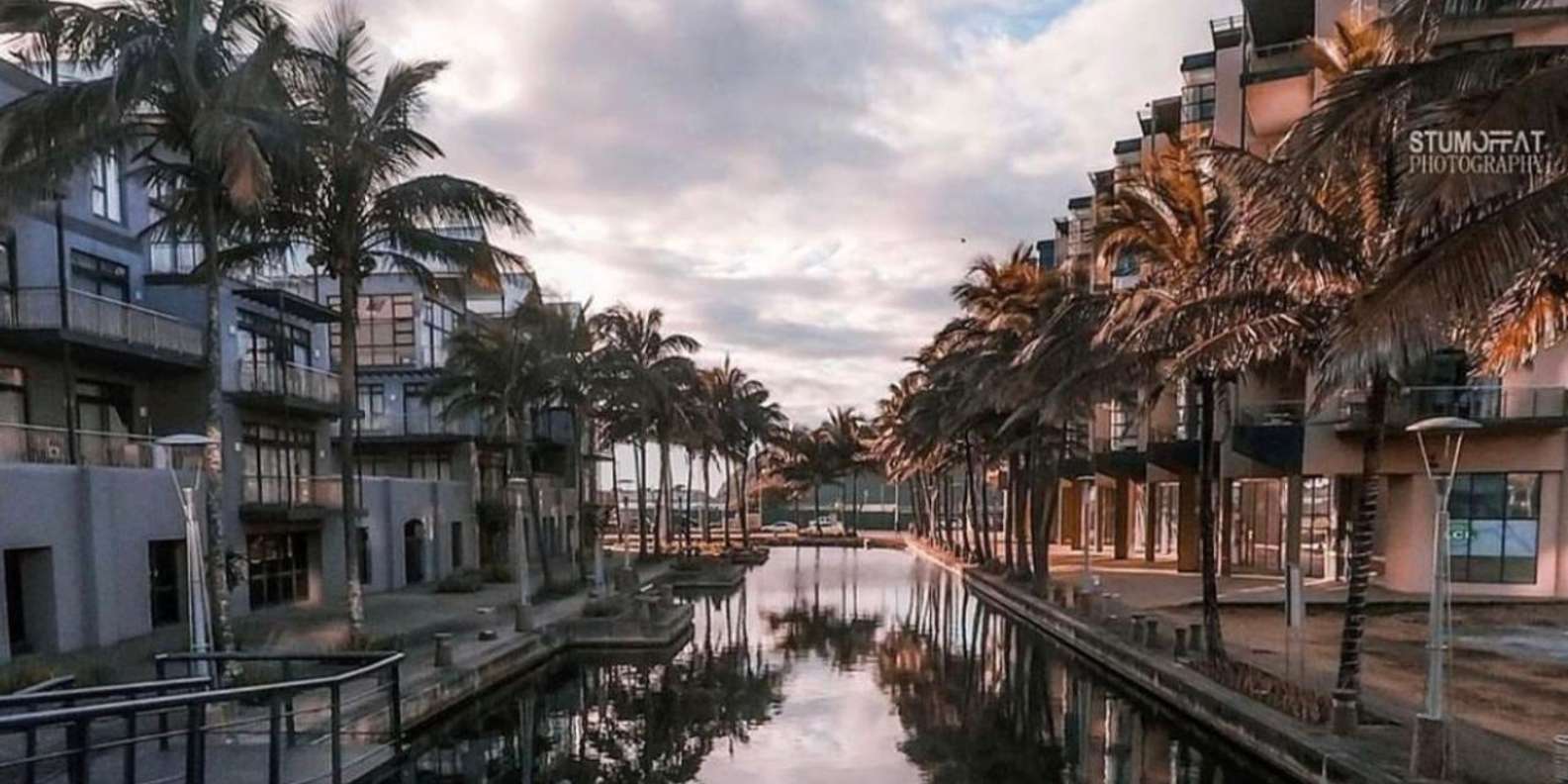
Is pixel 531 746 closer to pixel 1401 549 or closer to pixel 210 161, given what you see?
pixel 210 161

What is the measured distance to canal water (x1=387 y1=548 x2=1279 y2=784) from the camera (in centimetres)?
1245

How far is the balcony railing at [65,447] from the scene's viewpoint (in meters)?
17.7

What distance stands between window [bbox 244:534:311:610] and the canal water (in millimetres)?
10534

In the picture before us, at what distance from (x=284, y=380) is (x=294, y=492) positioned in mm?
3304

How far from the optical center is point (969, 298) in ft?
98.8

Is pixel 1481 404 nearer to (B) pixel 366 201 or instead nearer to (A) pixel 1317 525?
(A) pixel 1317 525

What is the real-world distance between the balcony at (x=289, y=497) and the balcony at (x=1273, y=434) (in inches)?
950

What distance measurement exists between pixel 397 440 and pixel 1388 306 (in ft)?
117

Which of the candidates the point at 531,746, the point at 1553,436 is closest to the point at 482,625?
the point at 531,746

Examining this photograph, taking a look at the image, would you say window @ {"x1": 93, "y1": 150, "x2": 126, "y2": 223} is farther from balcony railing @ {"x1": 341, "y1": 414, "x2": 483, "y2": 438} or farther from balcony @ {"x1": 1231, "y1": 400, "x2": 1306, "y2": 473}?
balcony @ {"x1": 1231, "y1": 400, "x2": 1306, "y2": 473}

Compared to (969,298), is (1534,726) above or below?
below

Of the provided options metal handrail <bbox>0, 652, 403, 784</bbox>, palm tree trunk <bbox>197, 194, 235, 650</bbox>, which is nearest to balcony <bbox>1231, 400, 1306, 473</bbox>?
metal handrail <bbox>0, 652, 403, 784</bbox>

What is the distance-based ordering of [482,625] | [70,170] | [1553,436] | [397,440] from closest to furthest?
[70,170], [482,625], [1553,436], [397,440]

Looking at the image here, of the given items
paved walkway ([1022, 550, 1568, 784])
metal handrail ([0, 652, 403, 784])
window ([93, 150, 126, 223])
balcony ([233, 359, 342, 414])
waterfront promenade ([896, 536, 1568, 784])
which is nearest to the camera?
metal handrail ([0, 652, 403, 784])
